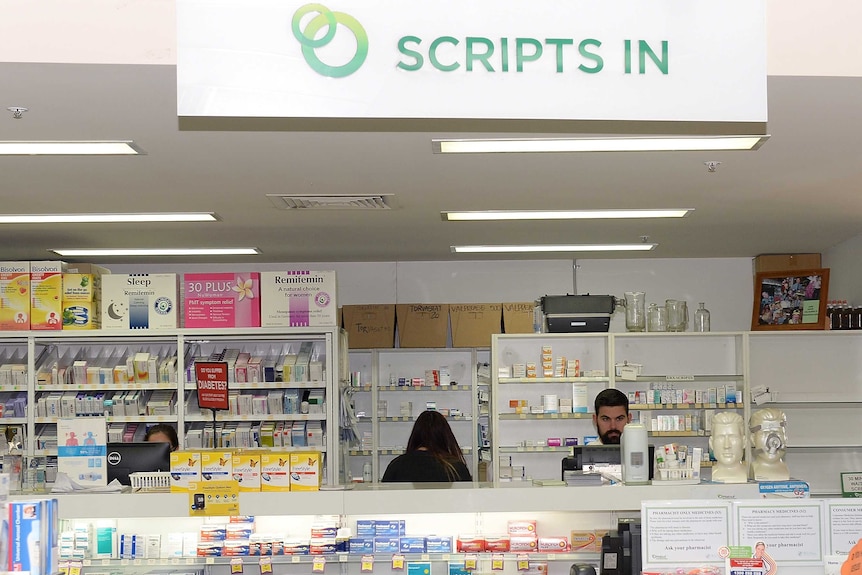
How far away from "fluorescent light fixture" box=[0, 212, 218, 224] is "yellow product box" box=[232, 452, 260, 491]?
318 centimetres

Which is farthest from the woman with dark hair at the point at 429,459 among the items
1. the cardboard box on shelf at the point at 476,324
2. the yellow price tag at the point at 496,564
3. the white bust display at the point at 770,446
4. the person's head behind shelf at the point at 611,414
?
the cardboard box on shelf at the point at 476,324

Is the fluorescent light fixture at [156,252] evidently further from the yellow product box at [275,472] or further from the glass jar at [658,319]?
the yellow product box at [275,472]

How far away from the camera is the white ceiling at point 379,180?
4.54 metres

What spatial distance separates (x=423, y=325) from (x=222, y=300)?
8.90 feet

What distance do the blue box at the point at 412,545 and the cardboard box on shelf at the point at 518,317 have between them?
5.27m

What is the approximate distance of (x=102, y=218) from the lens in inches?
293

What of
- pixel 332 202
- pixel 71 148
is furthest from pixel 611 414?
pixel 71 148

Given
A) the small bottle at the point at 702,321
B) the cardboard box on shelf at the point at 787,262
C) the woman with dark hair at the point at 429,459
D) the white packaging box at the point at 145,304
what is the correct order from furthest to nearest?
the cardboard box on shelf at the point at 787,262 < the small bottle at the point at 702,321 < the white packaging box at the point at 145,304 < the woman with dark hair at the point at 429,459

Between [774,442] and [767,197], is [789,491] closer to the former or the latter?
[774,442]

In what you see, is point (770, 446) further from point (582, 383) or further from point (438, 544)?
point (582, 383)

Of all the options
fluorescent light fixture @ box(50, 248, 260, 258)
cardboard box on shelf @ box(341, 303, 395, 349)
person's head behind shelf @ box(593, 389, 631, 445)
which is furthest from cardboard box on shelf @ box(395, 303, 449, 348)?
person's head behind shelf @ box(593, 389, 631, 445)

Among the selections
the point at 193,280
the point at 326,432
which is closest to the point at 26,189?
the point at 193,280

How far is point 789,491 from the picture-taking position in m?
4.29

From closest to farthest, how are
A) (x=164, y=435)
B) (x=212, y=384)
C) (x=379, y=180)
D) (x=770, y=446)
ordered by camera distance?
(x=770, y=446)
(x=379, y=180)
(x=164, y=435)
(x=212, y=384)
